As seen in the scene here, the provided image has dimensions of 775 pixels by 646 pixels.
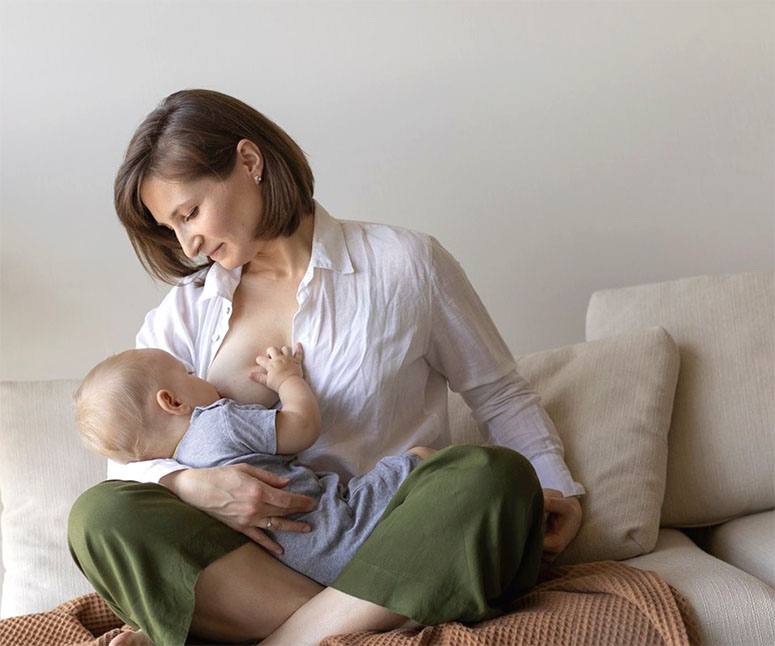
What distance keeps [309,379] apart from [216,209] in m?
0.31

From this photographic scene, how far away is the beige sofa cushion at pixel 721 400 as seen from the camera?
210 centimetres

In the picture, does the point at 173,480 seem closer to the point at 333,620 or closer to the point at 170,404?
the point at 170,404

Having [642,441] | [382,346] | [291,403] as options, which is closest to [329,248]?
[382,346]

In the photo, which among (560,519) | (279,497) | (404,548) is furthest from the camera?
(560,519)

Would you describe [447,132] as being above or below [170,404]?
above

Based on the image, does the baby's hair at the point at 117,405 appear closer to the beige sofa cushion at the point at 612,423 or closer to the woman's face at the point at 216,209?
the woman's face at the point at 216,209

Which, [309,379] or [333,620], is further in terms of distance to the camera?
[309,379]

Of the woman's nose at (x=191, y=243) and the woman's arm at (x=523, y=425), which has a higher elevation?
the woman's nose at (x=191, y=243)

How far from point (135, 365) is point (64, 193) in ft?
2.77

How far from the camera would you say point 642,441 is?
2012mm

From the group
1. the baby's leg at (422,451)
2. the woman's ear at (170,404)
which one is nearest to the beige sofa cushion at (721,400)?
the baby's leg at (422,451)

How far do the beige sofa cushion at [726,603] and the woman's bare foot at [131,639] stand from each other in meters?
0.75

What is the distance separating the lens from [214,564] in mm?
1570

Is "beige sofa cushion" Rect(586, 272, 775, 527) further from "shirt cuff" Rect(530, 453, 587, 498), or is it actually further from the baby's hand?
the baby's hand
